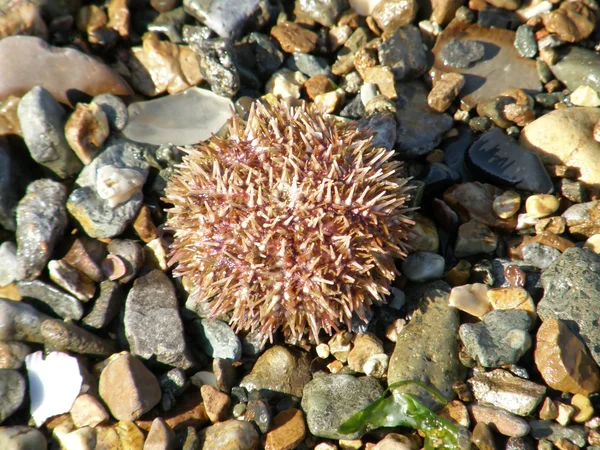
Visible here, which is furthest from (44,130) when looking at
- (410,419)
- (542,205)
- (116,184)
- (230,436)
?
(542,205)

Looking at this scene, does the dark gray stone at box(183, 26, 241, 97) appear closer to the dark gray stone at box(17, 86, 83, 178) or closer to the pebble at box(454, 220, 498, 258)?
the dark gray stone at box(17, 86, 83, 178)

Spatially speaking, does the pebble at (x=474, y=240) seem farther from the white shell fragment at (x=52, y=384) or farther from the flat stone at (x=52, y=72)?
the flat stone at (x=52, y=72)

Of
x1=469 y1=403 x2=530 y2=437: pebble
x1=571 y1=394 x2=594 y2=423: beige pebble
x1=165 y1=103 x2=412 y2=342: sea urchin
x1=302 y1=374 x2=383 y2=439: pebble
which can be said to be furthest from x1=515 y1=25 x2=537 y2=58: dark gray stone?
x1=302 y1=374 x2=383 y2=439: pebble

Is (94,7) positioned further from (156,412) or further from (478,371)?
(478,371)

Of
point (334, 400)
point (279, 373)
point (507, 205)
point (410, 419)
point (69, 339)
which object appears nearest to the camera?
point (410, 419)

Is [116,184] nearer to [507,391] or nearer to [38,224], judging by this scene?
[38,224]

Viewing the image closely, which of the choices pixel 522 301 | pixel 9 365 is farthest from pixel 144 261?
pixel 522 301

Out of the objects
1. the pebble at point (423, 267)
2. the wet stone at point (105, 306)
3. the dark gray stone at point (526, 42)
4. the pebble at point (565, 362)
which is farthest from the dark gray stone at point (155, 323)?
the dark gray stone at point (526, 42)
